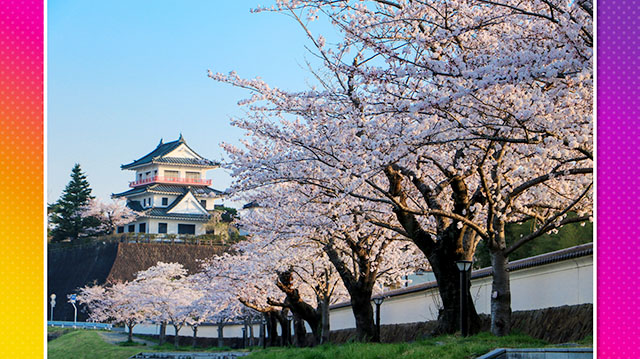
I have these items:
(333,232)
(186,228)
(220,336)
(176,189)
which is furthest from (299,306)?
(176,189)

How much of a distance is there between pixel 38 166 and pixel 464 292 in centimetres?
505

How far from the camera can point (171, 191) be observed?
134 ft

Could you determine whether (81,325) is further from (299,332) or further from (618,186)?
(618,186)

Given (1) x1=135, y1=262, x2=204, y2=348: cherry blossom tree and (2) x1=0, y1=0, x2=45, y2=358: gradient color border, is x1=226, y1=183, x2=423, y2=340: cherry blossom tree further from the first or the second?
(1) x1=135, y1=262, x2=204, y2=348: cherry blossom tree

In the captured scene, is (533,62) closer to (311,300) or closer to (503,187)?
(503,187)

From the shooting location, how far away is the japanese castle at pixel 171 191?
4038 centimetres

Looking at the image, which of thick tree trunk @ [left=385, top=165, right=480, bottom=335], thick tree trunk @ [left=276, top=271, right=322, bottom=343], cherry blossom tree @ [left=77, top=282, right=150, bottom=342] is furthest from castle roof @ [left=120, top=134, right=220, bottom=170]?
thick tree trunk @ [left=385, top=165, right=480, bottom=335]

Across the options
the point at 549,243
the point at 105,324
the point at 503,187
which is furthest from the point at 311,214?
the point at 105,324

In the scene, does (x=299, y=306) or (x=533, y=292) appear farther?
(x=299, y=306)

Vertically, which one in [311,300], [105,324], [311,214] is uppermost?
[311,214]

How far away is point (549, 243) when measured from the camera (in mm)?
20016

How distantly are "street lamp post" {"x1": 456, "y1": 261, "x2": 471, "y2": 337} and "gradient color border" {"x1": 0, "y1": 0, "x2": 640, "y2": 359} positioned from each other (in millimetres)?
3573

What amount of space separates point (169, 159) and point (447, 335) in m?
34.0

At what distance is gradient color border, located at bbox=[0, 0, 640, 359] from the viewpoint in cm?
448
